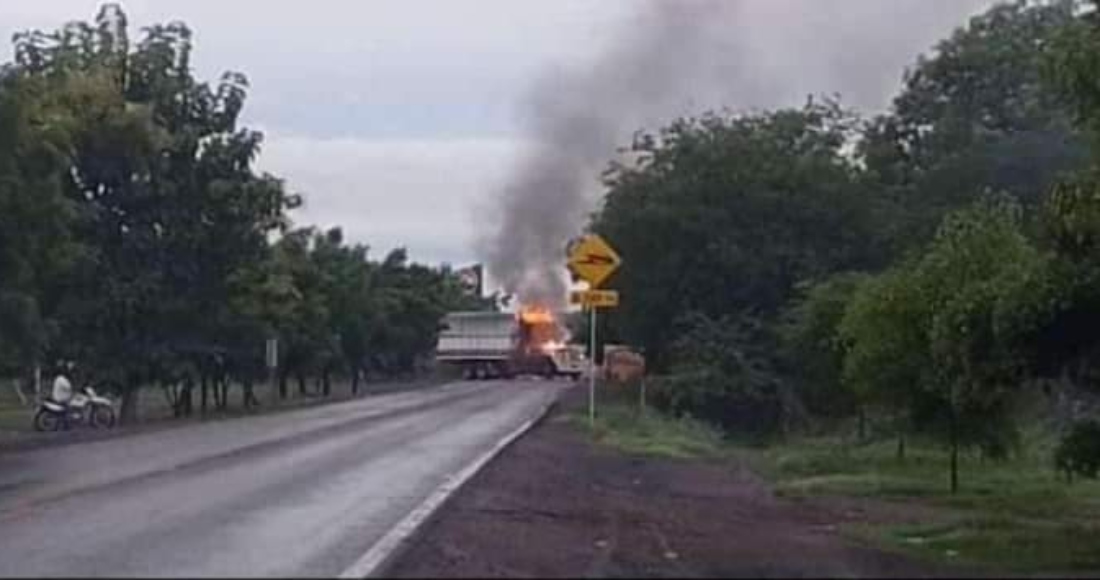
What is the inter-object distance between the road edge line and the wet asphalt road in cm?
16

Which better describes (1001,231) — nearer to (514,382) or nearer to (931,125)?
(931,125)

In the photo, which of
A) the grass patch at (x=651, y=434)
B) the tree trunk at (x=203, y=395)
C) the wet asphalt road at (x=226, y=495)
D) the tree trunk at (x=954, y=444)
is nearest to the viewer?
the wet asphalt road at (x=226, y=495)

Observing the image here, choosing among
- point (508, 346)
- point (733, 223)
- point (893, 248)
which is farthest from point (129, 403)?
point (508, 346)

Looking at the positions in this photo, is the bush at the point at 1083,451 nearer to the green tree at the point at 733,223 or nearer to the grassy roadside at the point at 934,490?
the grassy roadside at the point at 934,490

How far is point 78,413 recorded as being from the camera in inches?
2397

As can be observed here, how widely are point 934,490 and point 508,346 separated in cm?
8832

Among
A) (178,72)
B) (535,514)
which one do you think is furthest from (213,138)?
(535,514)

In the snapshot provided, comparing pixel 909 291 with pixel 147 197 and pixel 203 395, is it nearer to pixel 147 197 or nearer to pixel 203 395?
pixel 147 197

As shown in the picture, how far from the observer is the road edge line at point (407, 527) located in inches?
775

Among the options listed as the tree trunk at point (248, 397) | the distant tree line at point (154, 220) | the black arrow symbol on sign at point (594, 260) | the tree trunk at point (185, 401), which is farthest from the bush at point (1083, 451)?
the tree trunk at point (248, 397)

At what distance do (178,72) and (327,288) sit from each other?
27.6m

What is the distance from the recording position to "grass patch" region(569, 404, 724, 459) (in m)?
47.9

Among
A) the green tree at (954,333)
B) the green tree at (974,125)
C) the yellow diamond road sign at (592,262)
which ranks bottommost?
the green tree at (954,333)

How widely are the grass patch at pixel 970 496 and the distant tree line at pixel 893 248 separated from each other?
868mm
